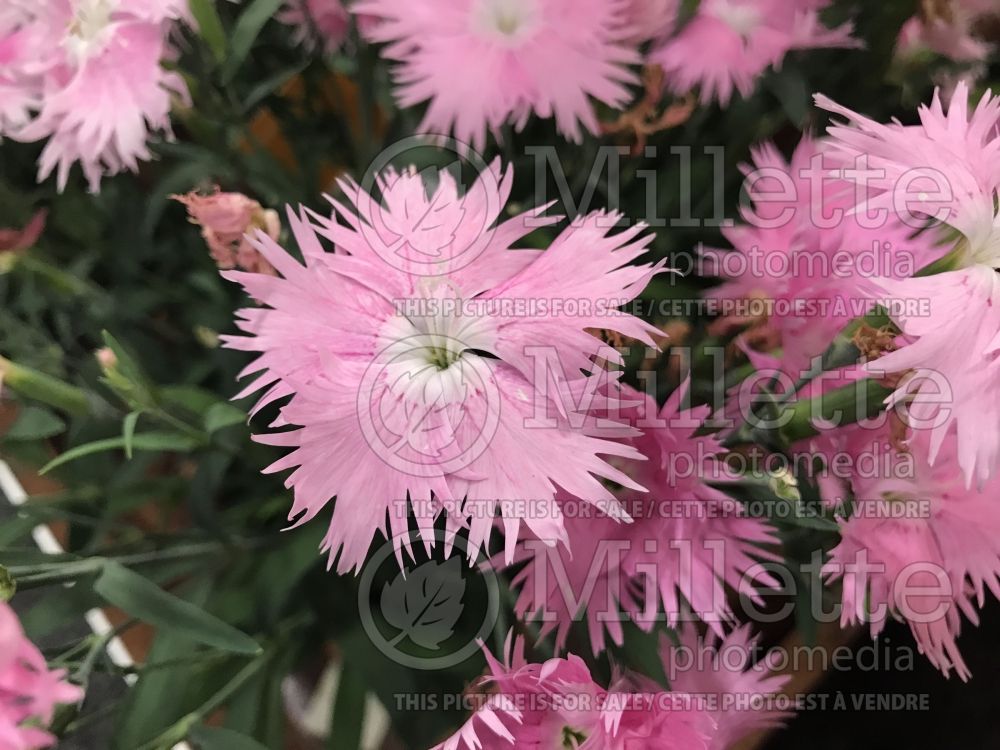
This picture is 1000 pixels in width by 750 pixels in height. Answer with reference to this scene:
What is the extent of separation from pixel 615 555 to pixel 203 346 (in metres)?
0.49

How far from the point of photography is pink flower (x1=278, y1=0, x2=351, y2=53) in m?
0.59

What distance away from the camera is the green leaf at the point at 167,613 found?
41 cm

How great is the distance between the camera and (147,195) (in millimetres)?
739

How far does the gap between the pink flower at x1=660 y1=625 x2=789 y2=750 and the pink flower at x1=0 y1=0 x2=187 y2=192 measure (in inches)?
16.6

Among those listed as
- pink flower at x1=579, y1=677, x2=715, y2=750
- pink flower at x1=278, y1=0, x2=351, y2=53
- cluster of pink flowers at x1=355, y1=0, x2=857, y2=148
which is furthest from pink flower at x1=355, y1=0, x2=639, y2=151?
pink flower at x1=579, y1=677, x2=715, y2=750

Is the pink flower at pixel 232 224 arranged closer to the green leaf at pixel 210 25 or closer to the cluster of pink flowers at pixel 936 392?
the green leaf at pixel 210 25

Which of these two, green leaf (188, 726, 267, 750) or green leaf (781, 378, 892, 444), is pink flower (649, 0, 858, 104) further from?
green leaf (188, 726, 267, 750)

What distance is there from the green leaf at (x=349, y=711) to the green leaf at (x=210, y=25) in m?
0.42

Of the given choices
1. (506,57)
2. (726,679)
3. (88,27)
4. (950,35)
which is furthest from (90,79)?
(950,35)

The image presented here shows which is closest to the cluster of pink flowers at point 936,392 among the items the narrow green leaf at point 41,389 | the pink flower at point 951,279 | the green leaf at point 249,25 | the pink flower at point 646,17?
the pink flower at point 951,279

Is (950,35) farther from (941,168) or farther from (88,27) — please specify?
(88,27)

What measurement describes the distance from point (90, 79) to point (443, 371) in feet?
0.95

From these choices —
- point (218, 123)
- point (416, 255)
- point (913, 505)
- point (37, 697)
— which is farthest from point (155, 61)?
point (913, 505)

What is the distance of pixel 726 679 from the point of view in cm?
42
